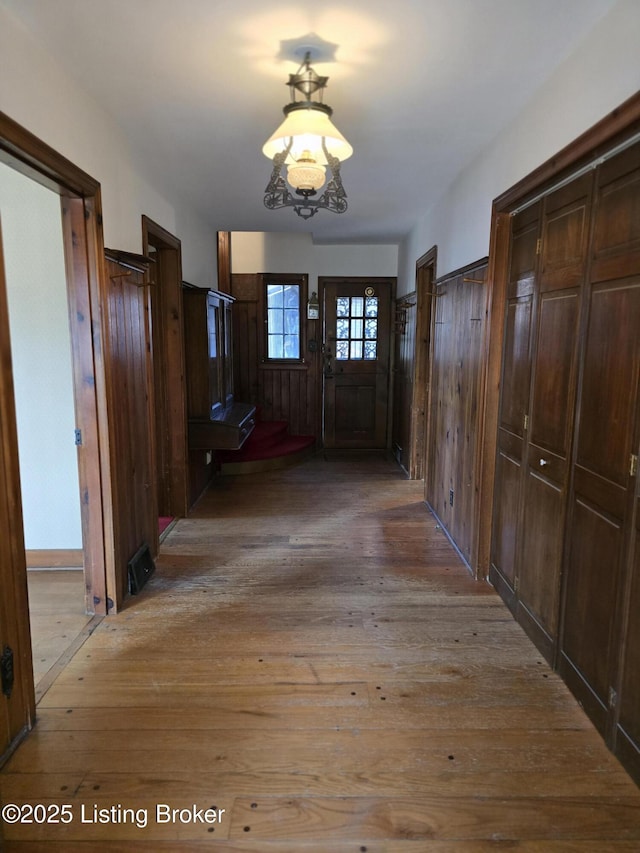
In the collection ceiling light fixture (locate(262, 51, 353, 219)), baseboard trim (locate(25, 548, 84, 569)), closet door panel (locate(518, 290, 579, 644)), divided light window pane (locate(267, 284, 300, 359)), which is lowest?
baseboard trim (locate(25, 548, 84, 569))

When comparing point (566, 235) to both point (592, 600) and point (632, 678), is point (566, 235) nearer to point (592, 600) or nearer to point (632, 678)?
point (592, 600)

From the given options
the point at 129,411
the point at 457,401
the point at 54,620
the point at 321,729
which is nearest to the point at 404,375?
the point at 457,401

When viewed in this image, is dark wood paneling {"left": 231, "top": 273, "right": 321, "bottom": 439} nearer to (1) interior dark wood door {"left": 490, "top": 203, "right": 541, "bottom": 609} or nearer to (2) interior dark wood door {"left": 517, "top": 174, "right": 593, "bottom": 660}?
(1) interior dark wood door {"left": 490, "top": 203, "right": 541, "bottom": 609}

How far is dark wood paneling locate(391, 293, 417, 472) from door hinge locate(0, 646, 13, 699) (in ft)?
13.9

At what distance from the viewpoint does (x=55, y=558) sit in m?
3.33

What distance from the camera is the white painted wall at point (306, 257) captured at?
6422 millimetres

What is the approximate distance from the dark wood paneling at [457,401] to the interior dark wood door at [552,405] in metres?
0.65

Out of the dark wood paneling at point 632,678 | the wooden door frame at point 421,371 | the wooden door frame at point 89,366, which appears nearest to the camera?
the dark wood paneling at point 632,678

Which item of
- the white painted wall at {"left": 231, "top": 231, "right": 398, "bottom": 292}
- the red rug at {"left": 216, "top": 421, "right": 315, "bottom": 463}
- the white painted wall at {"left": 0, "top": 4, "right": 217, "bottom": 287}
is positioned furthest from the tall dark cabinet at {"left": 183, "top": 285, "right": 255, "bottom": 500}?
the white painted wall at {"left": 231, "top": 231, "right": 398, "bottom": 292}

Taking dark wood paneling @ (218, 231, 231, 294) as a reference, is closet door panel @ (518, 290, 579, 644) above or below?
below

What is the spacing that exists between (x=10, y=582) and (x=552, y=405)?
88.5 inches

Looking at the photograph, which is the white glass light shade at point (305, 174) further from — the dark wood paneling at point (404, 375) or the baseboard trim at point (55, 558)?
the dark wood paneling at point (404, 375)

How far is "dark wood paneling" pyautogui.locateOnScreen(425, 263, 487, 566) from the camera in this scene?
3.27m

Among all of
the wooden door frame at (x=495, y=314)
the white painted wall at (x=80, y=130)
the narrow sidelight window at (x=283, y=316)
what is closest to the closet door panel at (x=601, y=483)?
the wooden door frame at (x=495, y=314)
